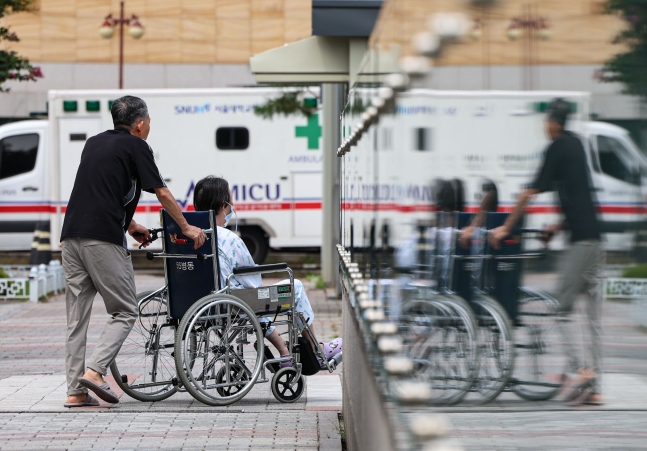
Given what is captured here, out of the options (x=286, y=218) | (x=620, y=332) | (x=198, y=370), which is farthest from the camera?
(x=286, y=218)

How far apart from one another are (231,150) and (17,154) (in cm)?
368

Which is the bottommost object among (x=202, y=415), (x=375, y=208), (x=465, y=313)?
(x=202, y=415)

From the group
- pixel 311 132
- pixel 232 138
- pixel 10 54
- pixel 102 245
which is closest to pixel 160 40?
pixel 232 138

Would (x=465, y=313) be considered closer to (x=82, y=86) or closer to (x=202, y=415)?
(x=202, y=415)

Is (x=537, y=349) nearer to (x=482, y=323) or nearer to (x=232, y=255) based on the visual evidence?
(x=482, y=323)

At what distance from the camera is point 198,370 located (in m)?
6.27

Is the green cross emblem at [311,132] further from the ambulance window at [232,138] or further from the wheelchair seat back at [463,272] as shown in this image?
the wheelchair seat back at [463,272]

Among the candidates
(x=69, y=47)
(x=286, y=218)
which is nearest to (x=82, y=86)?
(x=69, y=47)

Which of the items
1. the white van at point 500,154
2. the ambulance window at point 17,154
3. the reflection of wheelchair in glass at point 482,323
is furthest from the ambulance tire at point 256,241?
the reflection of wheelchair in glass at point 482,323

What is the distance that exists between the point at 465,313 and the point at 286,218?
1466 cm

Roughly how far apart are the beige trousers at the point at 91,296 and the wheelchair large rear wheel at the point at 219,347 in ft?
1.45

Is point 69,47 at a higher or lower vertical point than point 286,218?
higher

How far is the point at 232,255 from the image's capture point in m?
6.21

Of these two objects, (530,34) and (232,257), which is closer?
(530,34)
